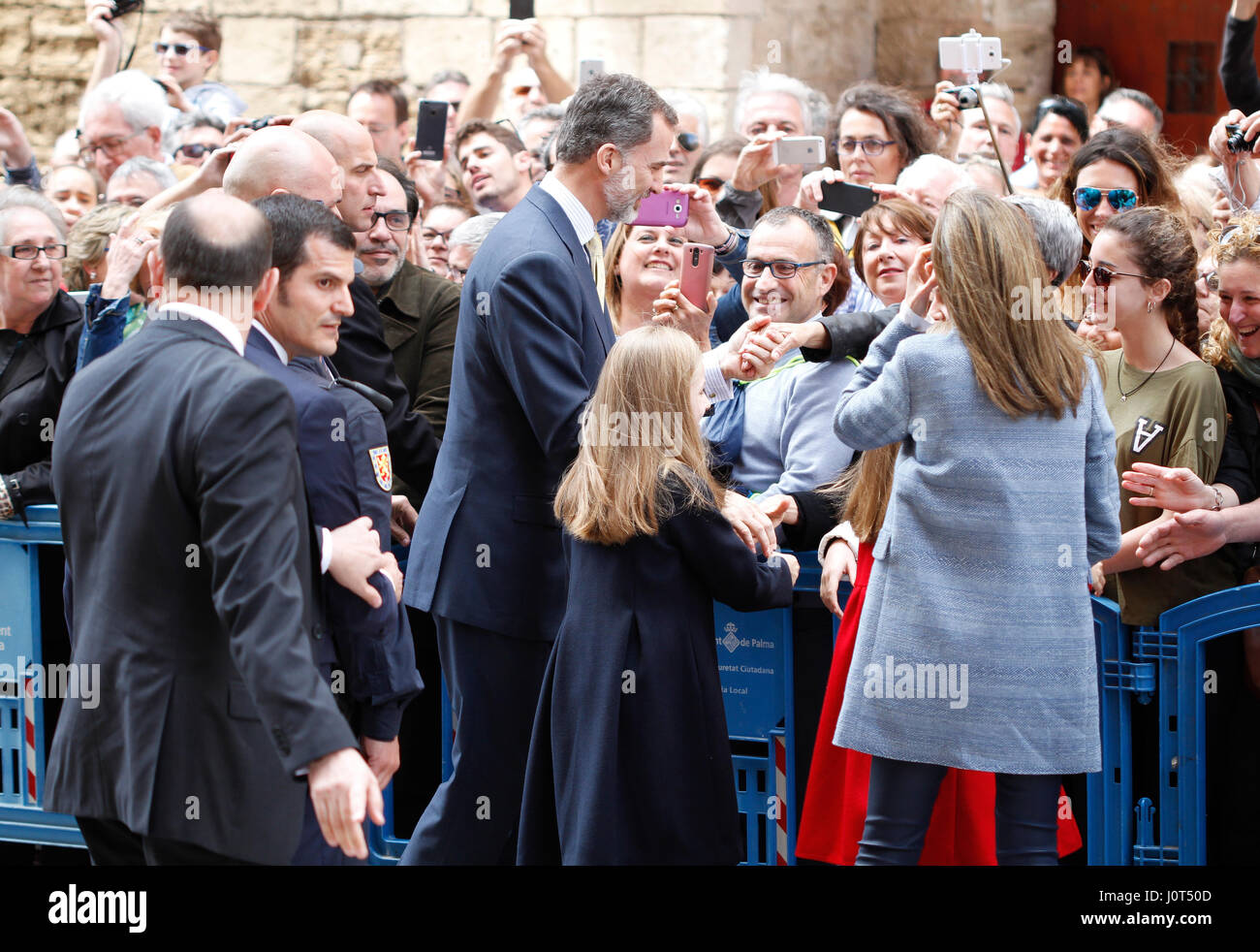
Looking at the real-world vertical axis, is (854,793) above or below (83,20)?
below

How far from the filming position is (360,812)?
2.69m

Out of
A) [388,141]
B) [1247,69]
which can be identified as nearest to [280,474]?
[1247,69]

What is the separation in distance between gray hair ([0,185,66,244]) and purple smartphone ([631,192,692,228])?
2.02m

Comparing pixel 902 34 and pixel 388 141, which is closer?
pixel 388 141

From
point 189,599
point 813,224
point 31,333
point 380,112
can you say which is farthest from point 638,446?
point 380,112

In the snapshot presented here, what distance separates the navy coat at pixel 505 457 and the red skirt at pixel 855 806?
0.73 m

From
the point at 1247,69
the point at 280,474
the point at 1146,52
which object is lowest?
the point at 280,474

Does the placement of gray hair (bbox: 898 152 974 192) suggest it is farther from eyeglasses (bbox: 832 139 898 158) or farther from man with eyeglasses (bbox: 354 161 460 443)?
man with eyeglasses (bbox: 354 161 460 443)

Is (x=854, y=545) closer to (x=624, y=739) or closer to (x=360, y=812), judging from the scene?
(x=624, y=739)

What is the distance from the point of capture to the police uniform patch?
3.50 meters

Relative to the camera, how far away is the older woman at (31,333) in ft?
16.1

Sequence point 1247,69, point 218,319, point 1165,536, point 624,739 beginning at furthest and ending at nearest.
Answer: point 1247,69 → point 1165,536 → point 624,739 → point 218,319

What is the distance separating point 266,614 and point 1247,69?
4.78 meters

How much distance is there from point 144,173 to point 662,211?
2.73 metres
